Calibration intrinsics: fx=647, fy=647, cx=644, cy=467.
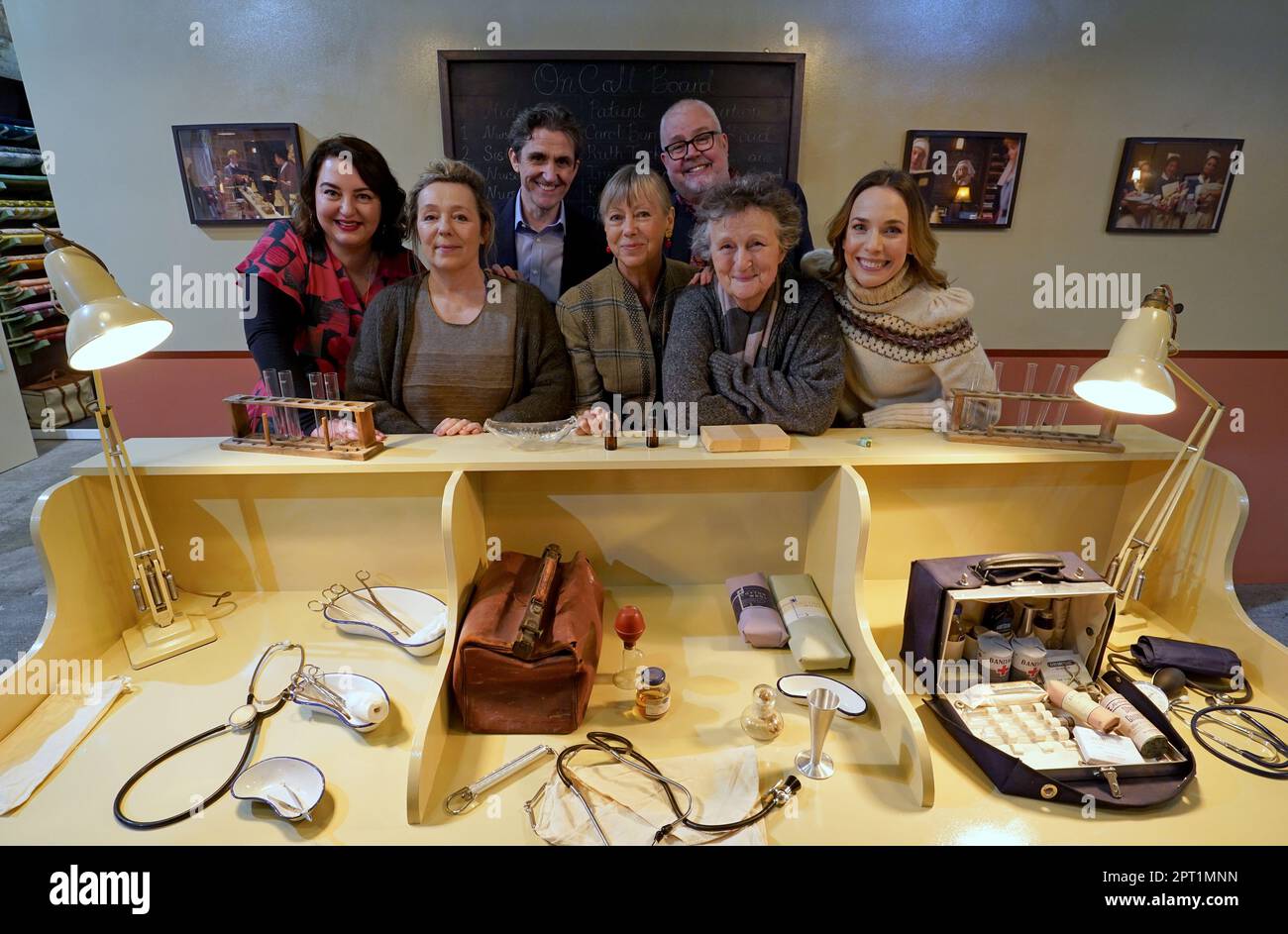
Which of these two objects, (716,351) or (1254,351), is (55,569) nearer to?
(716,351)

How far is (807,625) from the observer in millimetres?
1286

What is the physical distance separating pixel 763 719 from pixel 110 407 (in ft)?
4.40

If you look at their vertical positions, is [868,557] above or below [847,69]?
below

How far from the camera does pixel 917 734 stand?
98 centimetres

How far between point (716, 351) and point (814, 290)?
266 mm

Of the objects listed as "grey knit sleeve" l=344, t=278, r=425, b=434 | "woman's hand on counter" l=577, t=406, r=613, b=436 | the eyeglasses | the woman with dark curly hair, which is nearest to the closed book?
Result: "woman's hand on counter" l=577, t=406, r=613, b=436

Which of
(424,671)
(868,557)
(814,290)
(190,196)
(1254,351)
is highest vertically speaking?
(190,196)

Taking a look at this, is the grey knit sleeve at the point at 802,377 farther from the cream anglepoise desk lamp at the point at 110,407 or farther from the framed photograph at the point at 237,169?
the framed photograph at the point at 237,169

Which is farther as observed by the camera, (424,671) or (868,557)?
(868,557)

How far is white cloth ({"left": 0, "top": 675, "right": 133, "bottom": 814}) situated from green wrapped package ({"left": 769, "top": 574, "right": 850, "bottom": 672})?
4.15 ft

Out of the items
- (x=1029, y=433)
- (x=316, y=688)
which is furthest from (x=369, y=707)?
(x=1029, y=433)

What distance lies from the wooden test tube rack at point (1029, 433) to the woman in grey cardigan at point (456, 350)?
3.03 feet

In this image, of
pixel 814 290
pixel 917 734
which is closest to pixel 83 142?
pixel 814 290

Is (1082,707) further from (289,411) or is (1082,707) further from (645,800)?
(289,411)
